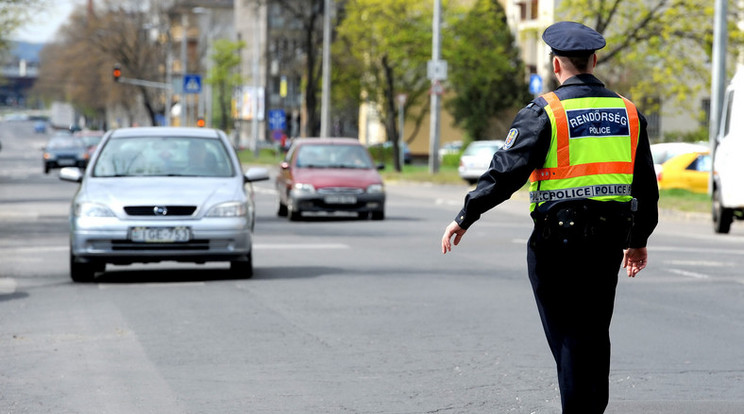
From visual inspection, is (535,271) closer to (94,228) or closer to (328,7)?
(94,228)

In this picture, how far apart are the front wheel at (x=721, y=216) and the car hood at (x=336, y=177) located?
20.0 ft

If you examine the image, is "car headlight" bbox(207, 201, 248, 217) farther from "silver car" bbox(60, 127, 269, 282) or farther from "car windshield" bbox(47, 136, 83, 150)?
"car windshield" bbox(47, 136, 83, 150)

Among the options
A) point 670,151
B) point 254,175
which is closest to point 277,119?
point 670,151

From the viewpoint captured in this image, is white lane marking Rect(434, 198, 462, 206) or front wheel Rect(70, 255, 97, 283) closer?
front wheel Rect(70, 255, 97, 283)

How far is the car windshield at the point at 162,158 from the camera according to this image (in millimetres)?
14383

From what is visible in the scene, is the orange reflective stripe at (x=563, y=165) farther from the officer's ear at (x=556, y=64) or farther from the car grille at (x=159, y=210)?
the car grille at (x=159, y=210)

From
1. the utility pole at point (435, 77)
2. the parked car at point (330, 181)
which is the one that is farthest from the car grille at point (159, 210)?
the utility pole at point (435, 77)

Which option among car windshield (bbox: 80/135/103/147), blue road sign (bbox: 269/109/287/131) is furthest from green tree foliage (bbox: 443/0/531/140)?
car windshield (bbox: 80/135/103/147)

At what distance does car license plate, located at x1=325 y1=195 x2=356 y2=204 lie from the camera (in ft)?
82.8

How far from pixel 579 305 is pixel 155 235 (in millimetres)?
8432

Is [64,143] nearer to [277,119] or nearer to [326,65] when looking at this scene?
[277,119]

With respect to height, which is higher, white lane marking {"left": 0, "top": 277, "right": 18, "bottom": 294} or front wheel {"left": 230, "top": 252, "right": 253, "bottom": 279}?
front wheel {"left": 230, "top": 252, "right": 253, "bottom": 279}

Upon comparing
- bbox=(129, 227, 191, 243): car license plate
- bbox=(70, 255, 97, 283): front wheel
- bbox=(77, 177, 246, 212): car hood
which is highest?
bbox=(77, 177, 246, 212): car hood

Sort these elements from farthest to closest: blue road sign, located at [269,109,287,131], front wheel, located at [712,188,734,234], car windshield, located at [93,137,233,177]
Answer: blue road sign, located at [269,109,287,131] → front wheel, located at [712,188,734,234] → car windshield, located at [93,137,233,177]
